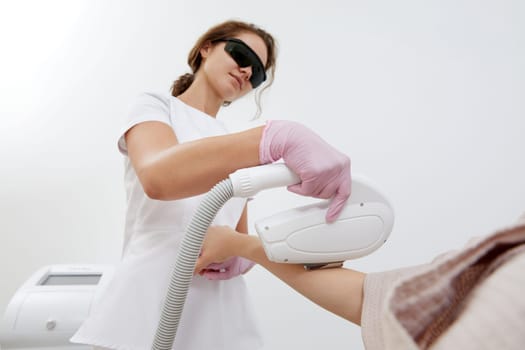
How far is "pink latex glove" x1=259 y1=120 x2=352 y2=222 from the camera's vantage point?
64 centimetres

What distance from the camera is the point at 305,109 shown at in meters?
1.79

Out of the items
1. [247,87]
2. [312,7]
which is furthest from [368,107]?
[247,87]

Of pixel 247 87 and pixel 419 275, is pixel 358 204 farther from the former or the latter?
pixel 247 87

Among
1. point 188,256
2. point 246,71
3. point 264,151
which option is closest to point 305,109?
point 246,71

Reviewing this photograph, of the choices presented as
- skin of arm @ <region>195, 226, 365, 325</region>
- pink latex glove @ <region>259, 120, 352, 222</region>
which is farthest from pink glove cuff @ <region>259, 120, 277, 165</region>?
skin of arm @ <region>195, 226, 365, 325</region>

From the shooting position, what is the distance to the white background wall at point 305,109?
61.2 inches

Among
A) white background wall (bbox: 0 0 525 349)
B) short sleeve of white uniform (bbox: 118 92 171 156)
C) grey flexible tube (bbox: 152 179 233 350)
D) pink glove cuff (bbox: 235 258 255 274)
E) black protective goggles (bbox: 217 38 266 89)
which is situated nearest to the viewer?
grey flexible tube (bbox: 152 179 233 350)

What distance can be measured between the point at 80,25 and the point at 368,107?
150cm

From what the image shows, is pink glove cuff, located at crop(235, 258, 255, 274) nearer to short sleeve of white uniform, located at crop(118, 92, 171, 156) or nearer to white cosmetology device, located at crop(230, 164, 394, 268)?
white cosmetology device, located at crop(230, 164, 394, 268)

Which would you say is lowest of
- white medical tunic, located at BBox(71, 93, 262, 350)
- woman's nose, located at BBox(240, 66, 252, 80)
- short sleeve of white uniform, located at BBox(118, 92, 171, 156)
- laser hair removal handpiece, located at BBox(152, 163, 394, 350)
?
white medical tunic, located at BBox(71, 93, 262, 350)

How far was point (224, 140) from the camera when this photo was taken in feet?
2.20

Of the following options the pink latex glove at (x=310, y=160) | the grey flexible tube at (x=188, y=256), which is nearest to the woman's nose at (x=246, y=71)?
the pink latex glove at (x=310, y=160)

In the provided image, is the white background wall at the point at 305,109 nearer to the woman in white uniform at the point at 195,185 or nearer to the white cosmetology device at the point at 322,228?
the woman in white uniform at the point at 195,185

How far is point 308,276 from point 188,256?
25 cm
